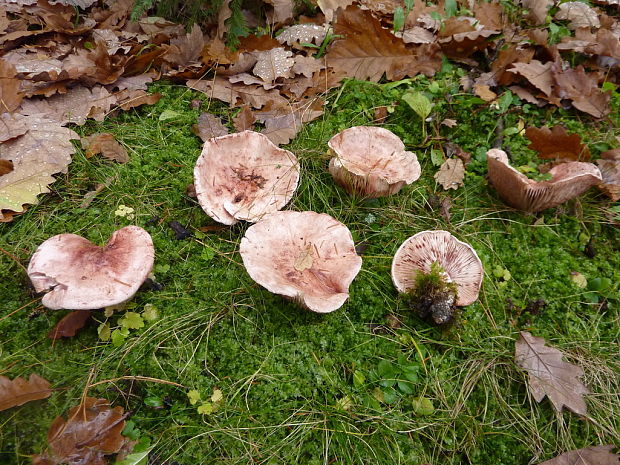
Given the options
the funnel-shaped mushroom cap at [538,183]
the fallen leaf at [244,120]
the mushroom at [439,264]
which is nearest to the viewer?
the mushroom at [439,264]

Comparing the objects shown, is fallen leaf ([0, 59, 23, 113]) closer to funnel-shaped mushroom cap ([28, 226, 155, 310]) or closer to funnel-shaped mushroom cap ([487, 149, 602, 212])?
funnel-shaped mushroom cap ([28, 226, 155, 310])

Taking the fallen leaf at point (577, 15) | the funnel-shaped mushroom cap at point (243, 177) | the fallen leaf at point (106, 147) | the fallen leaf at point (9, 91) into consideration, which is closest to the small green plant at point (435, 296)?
A: the funnel-shaped mushroom cap at point (243, 177)

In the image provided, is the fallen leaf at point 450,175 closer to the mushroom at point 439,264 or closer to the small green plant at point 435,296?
the mushroom at point 439,264

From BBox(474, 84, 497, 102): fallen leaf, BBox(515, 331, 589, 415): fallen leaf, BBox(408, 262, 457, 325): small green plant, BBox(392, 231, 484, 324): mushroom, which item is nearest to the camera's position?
BBox(515, 331, 589, 415): fallen leaf

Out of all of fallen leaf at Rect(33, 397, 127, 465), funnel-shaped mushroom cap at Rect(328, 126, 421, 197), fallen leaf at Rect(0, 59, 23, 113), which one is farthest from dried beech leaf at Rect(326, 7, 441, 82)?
fallen leaf at Rect(33, 397, 127, 465)

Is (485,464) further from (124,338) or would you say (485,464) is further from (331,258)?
(124,338)

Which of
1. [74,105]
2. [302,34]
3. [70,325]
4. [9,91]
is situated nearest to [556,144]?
[302,34]

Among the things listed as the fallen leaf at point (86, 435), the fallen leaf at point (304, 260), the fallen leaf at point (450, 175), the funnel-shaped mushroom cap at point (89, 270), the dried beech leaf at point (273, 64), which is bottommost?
the fallen leaf at point (86, 435)
